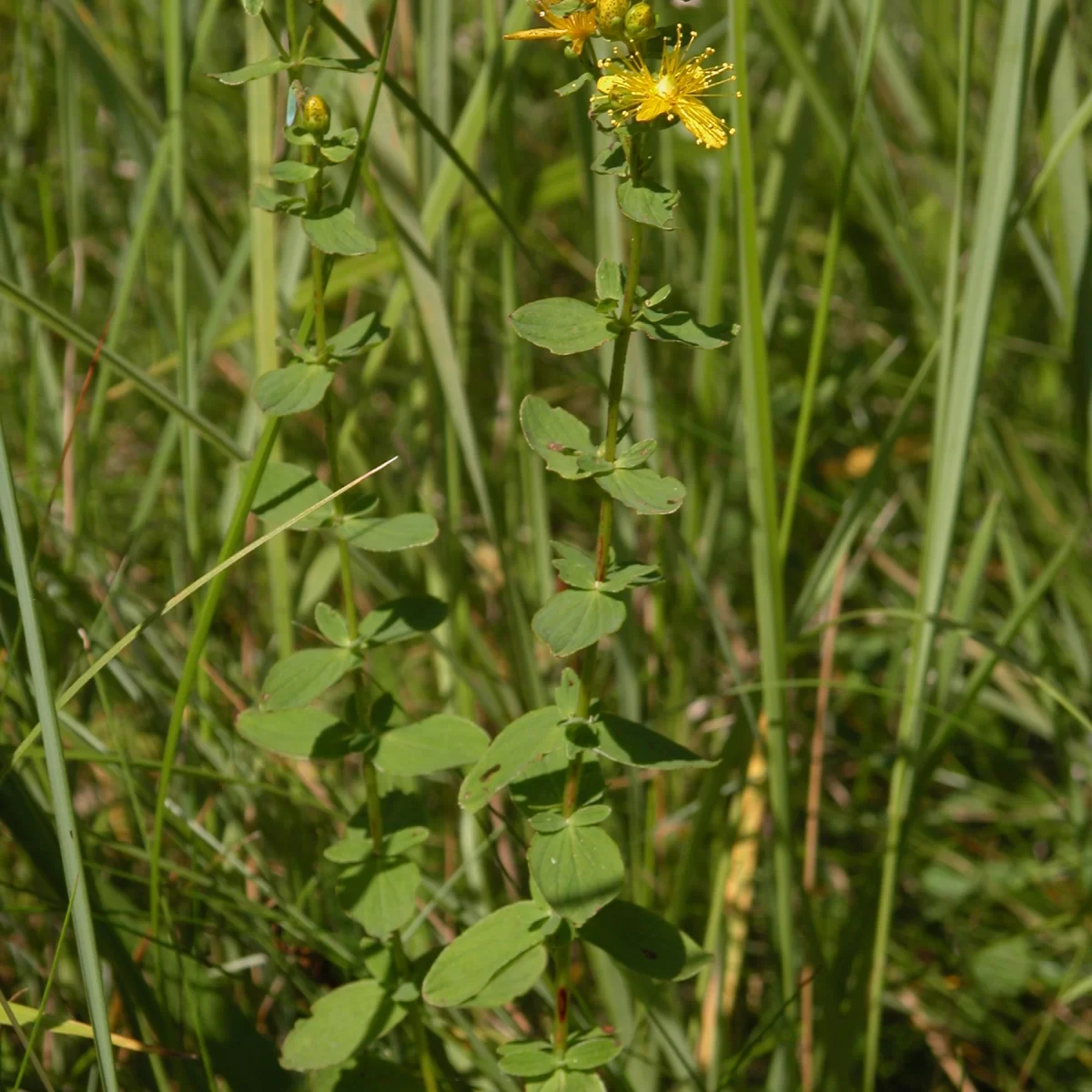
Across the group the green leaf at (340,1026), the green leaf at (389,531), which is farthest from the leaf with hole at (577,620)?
the green leaf at (340,1026)

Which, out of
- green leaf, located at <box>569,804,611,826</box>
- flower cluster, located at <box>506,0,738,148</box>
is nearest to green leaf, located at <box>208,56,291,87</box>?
flower cluster, located at <box>506,0,738,148</box>

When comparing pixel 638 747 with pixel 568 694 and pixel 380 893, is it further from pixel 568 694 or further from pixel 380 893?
pixel 380 893

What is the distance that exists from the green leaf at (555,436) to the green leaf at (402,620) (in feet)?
0.57

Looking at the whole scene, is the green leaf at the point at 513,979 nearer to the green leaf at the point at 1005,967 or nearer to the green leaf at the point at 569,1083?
the green leaf at the point at 569,1083

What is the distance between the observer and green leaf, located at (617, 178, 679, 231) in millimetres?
600

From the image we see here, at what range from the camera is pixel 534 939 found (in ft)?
2.48

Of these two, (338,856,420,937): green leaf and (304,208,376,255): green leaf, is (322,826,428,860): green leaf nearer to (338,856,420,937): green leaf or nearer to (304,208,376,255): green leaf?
(338,856,420,937): green leaf

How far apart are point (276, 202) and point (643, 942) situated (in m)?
0.54

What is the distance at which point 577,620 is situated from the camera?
0.69m

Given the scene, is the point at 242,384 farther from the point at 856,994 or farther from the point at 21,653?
the point at 856,994

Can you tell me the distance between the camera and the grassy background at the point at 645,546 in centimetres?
95

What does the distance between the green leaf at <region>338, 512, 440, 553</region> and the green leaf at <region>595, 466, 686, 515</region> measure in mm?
141

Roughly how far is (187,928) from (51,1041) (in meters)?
0.14

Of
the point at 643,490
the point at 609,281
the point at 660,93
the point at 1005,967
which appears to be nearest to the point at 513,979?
the point at 643,490
